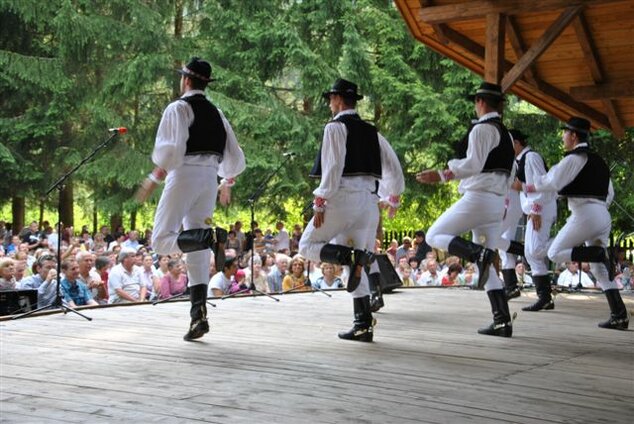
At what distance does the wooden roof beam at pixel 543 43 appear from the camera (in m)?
8.91

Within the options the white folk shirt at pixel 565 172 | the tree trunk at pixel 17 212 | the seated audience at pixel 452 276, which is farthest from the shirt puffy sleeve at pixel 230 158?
the tree trunk at pixel 17 212

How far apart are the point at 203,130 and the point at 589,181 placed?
10.4 ft

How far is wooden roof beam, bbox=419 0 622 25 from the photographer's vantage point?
886 centimetres

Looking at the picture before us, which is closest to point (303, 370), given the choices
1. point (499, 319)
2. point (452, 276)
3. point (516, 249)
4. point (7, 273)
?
point (499, 319)

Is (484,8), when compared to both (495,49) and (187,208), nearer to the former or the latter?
(495,49)

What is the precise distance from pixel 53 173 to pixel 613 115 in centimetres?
1408

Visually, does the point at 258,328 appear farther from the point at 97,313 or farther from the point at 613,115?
the point at 613,115

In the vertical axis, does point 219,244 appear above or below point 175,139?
below

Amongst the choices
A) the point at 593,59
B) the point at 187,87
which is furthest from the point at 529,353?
the point at 593,59

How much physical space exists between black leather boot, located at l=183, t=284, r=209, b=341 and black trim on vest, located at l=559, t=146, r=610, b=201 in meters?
3.10

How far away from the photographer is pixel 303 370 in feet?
15.5

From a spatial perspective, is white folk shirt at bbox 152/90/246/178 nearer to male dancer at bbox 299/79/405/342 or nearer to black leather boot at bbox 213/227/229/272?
black leather boot at bbox 213/227/229/272

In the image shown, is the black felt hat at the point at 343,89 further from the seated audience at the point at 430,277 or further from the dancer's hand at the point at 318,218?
the seated audience at the point at 430,277

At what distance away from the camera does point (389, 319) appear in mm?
7445
